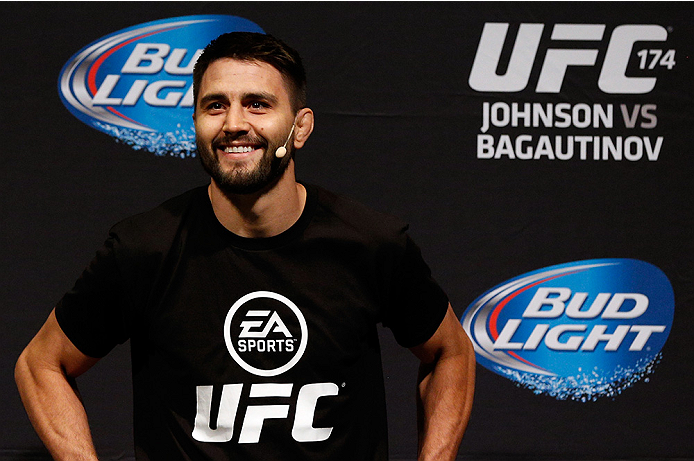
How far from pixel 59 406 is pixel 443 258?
1085 millimetres

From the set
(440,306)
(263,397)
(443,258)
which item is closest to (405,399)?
(443,258)

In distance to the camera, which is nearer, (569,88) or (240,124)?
(240,124)

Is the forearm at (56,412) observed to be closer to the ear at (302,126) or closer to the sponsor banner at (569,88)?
the ear at (302,126)

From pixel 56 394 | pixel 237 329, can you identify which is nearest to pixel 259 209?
pixel 237 329

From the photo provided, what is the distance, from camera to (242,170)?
1.04m

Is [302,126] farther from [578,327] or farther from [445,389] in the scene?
[578,327]

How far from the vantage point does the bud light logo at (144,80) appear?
1874mm

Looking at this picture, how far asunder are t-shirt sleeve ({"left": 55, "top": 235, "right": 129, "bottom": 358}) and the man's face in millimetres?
202

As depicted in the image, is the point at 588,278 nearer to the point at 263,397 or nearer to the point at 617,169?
the point at 617,169

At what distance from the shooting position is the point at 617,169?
1.90m

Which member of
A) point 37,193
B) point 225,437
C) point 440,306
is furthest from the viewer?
point 37,193

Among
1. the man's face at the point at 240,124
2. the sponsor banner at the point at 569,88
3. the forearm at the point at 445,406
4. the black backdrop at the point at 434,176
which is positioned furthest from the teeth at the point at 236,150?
the sponsor banner at the point at 569,88

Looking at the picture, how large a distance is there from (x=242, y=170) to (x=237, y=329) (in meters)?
0.23

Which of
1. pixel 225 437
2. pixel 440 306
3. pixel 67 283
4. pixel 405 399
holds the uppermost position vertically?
pixel 440 306
